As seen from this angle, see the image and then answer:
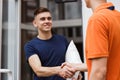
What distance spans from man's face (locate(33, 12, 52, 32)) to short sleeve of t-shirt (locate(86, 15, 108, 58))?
3.30 ft

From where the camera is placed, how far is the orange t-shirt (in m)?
1.34

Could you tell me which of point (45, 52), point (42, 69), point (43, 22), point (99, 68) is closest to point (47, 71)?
point (42, 69)

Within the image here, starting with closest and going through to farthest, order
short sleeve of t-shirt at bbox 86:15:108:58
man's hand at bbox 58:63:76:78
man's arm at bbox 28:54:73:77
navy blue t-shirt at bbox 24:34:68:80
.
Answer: short sleeve of t-shirt at bbox 86:15:108:58, man's hand at bbox 58:63:76:78, man's arm at bbox 28:54:73:77, navy blue t-shirt at bbox 24:34:68:80

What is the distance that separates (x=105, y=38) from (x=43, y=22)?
3.48 ft

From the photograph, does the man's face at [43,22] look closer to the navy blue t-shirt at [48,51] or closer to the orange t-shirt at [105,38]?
the navy blue t-shirt at [48,51]

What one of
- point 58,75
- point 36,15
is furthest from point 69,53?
point 36,15

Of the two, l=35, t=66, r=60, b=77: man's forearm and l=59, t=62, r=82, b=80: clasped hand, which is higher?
l=59, t=62, r=82, b=80: clasped hand

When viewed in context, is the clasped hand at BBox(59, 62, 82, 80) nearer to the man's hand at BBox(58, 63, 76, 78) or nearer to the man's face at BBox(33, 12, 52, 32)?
the man's hand at BBox(58, 63, 76, 78)

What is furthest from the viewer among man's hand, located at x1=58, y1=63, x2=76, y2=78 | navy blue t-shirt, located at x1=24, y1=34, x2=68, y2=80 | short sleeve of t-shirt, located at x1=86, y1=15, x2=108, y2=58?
navy blue t-shirt, located at x1=24, y1=34, x2=68, y2=80

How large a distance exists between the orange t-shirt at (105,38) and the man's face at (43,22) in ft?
3.13

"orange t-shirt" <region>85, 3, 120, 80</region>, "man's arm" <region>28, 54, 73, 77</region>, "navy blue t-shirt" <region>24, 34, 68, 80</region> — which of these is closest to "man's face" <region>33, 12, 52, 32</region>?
"navy blue t-shirt" <region>24, 34, 68, 80</region>

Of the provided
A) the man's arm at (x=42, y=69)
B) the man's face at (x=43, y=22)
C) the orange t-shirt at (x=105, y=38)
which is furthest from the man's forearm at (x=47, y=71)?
Result: the orange t-shirt at (x=105, y=38)

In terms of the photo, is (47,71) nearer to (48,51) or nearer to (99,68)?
(48,51)

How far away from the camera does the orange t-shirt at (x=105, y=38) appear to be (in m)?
1.34
